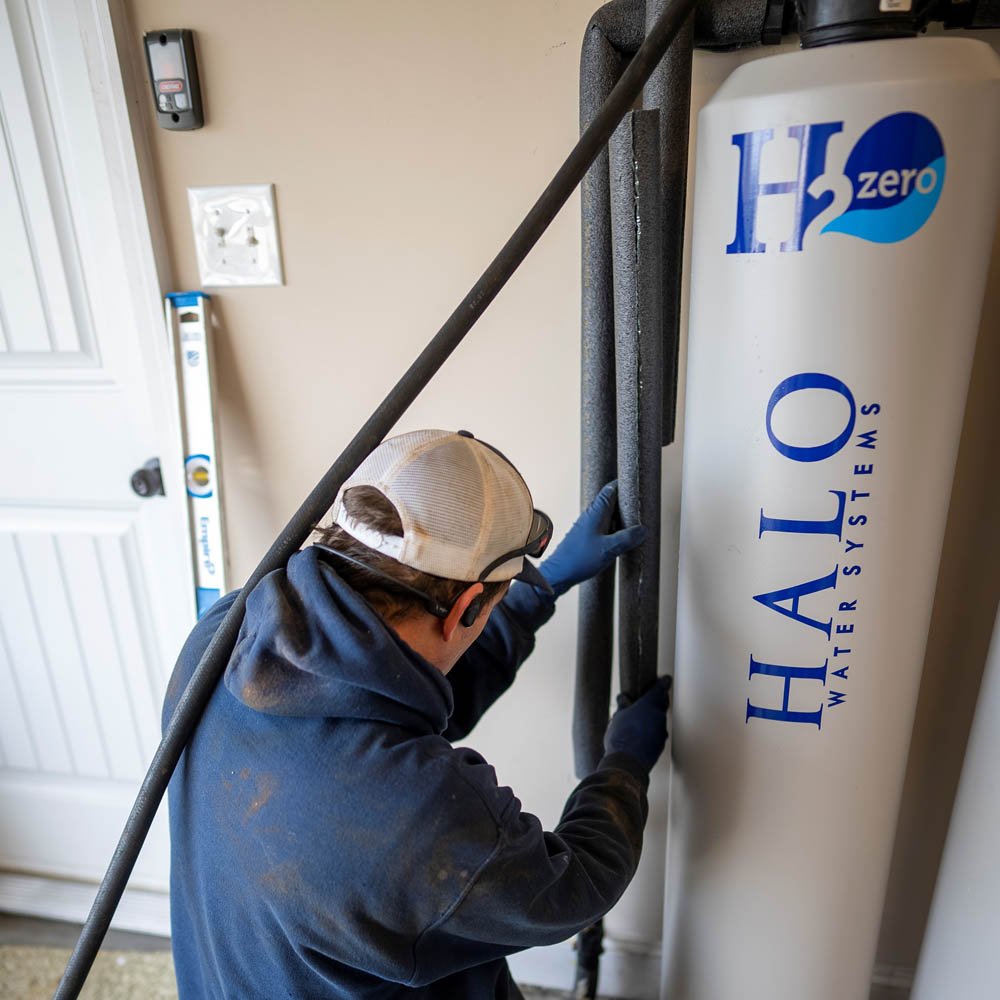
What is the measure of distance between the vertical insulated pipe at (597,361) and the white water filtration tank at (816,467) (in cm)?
12

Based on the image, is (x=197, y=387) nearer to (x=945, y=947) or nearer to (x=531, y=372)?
(x=531, y=372)

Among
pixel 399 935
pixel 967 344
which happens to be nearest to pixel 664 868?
pixel 399 935

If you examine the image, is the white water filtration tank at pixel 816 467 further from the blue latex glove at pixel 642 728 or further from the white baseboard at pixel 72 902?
the white baseboard at pixel 72 902

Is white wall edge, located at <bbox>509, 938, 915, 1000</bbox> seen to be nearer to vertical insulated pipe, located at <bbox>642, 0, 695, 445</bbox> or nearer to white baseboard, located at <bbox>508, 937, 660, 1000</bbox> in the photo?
white baseboard, located at <bbox>508, 937, 660, 1000</bbox>

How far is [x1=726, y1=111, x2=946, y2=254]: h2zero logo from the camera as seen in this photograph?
60 centimetres

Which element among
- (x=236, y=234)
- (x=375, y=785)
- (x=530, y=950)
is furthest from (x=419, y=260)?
(x=530, y=950)

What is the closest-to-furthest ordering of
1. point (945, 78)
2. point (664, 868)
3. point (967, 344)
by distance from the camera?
point (945, 78), point (967, 344), point (664, 868)

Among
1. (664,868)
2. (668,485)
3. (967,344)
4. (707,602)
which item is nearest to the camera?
(967,344)

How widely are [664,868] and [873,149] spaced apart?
108 centimetres

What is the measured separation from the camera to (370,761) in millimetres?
599

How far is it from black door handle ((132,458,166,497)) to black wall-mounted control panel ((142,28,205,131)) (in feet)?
1.64

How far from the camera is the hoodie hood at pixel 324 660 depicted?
0.58m

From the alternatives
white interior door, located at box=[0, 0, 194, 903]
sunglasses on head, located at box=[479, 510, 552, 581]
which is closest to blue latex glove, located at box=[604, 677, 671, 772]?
sunglasses on head, located at box=[479, 510, 552, 581]

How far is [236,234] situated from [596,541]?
636 mm
